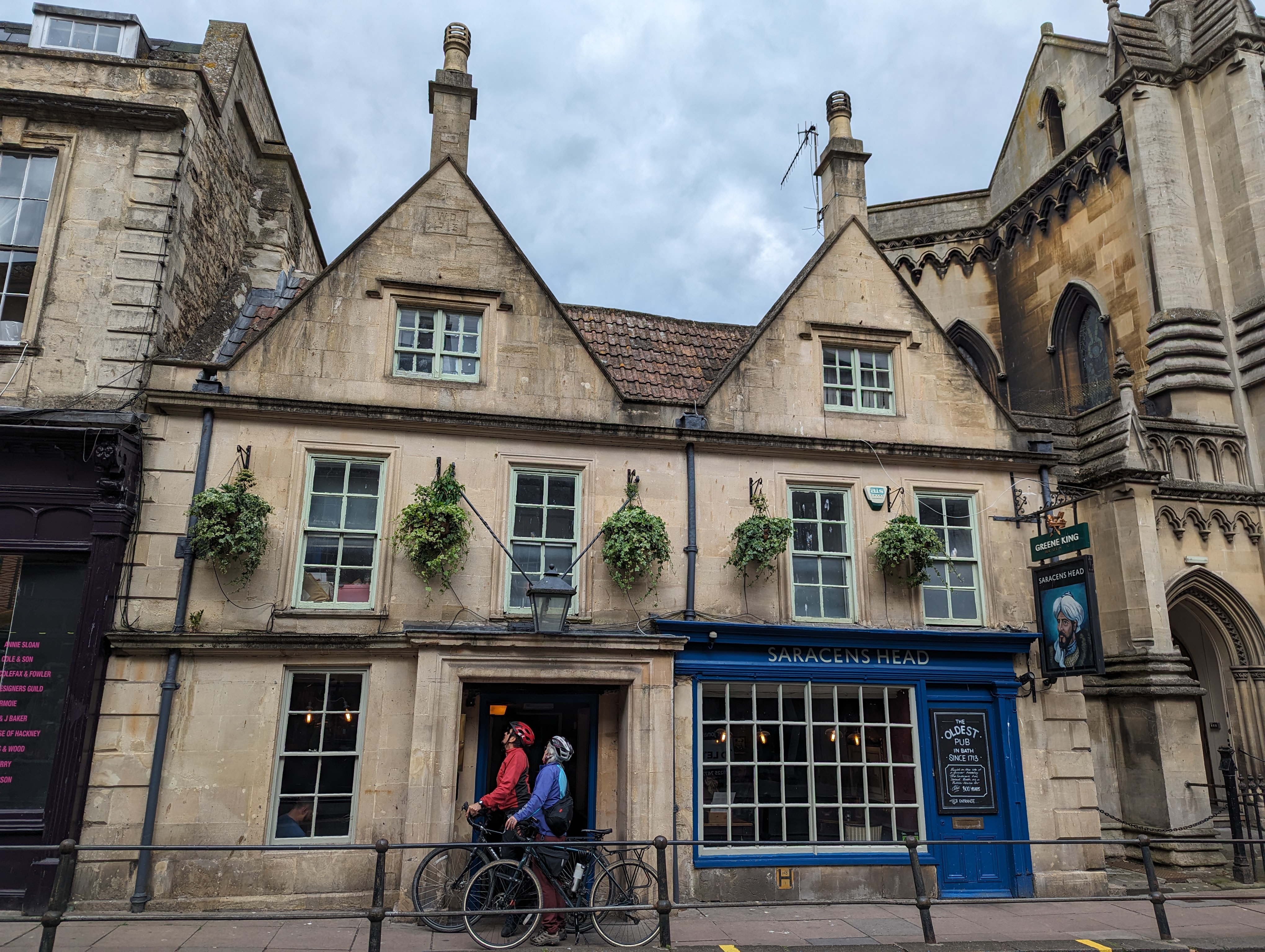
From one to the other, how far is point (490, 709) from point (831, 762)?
4.69m

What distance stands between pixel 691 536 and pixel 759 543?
957 mm

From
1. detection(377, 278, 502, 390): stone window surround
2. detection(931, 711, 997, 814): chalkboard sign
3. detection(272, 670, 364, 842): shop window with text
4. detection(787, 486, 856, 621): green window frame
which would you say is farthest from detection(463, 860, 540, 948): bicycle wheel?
detection(377, 278, 502, 390): stone window surround

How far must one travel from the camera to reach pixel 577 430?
39.0 feet

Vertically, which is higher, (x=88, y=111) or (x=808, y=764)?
(x=88, y=111)

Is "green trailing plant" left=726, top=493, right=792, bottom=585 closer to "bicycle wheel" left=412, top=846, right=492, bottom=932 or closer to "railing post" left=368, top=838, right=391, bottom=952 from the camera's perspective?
"bicycle wheel" left=412, top=846, right=492, bottom=932

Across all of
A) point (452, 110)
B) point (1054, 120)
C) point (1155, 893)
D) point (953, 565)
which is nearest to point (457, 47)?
point (452, 110)

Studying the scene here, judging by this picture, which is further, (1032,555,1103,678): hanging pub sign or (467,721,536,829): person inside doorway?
(1032,555,1103,678): hanging pub sign

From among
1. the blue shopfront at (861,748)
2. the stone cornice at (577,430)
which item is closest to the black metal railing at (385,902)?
the blue shopfront at (861,748)

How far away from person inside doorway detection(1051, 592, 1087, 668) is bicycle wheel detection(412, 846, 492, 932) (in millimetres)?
8018

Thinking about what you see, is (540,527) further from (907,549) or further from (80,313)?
(80,313)

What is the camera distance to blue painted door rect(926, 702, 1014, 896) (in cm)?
1148

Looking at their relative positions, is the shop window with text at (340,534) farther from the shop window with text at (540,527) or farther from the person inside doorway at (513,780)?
the person inside doorway at (513,780)

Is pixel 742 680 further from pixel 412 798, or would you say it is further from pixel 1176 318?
pixel 1176 318

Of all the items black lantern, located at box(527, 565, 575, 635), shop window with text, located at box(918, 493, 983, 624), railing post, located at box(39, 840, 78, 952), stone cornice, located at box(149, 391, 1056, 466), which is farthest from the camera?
shop window with text, located at box(918, 493, 983, 624)
